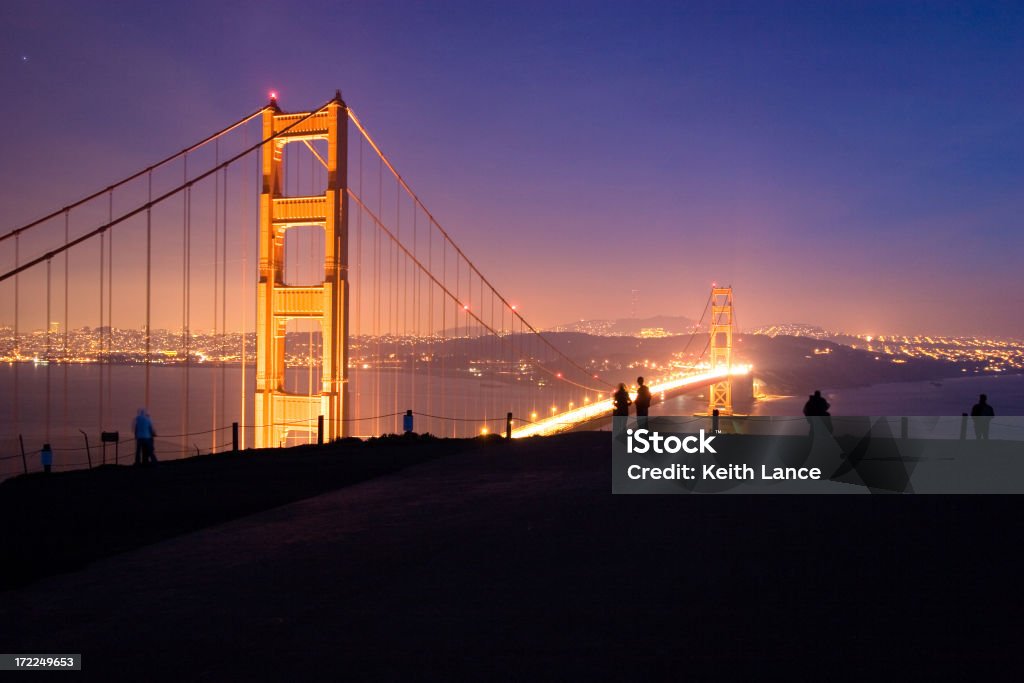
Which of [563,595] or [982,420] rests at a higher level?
[982,420]

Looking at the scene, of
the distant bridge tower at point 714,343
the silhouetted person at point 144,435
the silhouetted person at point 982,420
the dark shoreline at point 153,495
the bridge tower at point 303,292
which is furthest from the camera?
the distant bridge tower at point 714,343

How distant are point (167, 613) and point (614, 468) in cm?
695

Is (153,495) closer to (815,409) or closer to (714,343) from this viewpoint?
(815,409)

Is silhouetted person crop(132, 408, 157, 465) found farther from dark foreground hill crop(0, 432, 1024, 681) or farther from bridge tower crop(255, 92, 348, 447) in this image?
bridge tower crop(255, 92, 348, 447)

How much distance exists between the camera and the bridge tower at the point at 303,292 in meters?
20.6

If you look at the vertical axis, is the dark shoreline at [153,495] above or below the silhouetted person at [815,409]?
below

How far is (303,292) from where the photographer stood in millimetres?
21125

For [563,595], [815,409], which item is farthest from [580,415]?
[563,595]

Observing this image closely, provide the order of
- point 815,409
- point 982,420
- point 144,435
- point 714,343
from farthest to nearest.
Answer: point 714,343, point 144,435, point 982,420, point 815,409

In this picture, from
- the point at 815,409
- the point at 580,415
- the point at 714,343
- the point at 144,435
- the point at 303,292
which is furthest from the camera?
the point at 714,343

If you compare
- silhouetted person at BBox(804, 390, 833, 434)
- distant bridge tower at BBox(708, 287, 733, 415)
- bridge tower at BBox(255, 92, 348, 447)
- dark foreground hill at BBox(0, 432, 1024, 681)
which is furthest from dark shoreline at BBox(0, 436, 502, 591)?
distant bridge tower at BBox(708, 287, 733, 415)

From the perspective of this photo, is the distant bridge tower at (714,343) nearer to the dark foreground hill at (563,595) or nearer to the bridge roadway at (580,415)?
the bridge roadway at (580,415)

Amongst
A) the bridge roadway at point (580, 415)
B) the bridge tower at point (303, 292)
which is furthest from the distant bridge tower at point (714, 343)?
the bridge tower at point (303, 292)

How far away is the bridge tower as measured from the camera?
67.6ft
